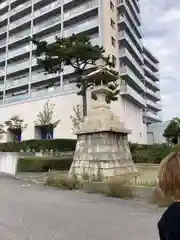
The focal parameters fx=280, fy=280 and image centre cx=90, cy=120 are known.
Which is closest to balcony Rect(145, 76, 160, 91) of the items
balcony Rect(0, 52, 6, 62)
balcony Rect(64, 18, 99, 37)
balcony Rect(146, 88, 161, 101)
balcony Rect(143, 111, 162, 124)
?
balcony Rect(146, 88, 161, 101)

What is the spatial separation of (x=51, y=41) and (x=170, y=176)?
45999 mm

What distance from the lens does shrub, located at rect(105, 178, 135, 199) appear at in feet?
34.8

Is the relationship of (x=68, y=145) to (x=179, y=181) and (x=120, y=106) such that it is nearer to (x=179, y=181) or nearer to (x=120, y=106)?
(x=120, y=106)

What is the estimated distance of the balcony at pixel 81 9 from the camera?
136 ft

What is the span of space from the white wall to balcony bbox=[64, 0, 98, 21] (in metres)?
12.7

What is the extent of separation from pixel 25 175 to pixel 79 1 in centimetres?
3379

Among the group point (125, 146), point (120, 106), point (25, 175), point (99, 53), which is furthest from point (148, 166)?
point (120, 106)

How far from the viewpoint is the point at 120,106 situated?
40.4 meters

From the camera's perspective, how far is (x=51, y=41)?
45.2 m

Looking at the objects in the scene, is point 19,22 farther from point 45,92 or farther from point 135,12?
point 135,12

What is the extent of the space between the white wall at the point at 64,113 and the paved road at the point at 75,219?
2977cm

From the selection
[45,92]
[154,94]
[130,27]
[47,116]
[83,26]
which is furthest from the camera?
[154,94]

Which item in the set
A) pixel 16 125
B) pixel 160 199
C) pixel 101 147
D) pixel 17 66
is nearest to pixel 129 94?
pixel 16 125

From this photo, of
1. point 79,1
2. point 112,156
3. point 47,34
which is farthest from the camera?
point 47,34
